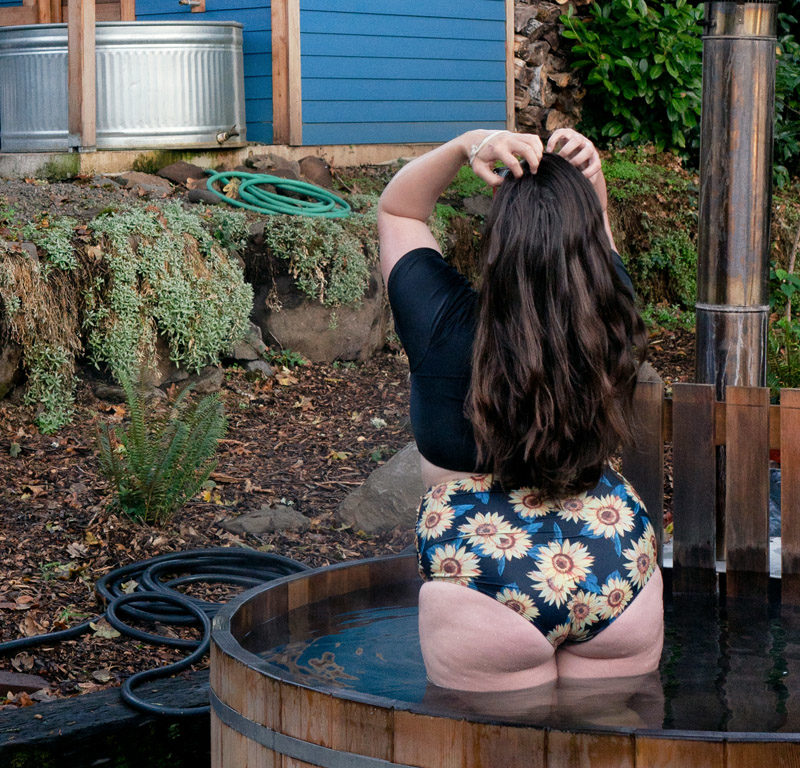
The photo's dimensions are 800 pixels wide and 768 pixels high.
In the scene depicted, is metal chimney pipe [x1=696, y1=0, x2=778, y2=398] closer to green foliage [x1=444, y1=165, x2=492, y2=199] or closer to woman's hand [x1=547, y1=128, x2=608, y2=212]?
woman's hand [x1=547, y1=128, x2=608, y2=212]

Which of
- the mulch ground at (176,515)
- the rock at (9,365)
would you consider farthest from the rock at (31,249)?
the mulch ground at (176,515)

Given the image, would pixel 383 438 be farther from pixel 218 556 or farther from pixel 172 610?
pixel 172 610

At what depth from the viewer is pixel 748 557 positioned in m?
3.28

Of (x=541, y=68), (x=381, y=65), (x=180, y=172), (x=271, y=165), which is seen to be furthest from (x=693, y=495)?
(x=541, y=68)

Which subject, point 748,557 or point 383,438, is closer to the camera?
point 748,557

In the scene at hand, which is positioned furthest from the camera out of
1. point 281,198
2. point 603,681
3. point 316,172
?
point 316,172

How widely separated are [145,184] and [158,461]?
386 centimetres

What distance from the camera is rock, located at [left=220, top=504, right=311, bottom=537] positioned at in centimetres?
496

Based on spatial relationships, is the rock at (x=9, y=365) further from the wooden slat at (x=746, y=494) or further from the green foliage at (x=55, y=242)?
the wooden slat at (x=746, y=494)

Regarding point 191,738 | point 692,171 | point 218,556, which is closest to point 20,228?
point 218,556

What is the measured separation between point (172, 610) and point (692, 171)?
8.72 m

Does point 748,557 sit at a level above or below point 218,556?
above

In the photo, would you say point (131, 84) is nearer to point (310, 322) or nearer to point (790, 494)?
point (310, 322)

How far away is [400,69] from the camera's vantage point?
10.6m
